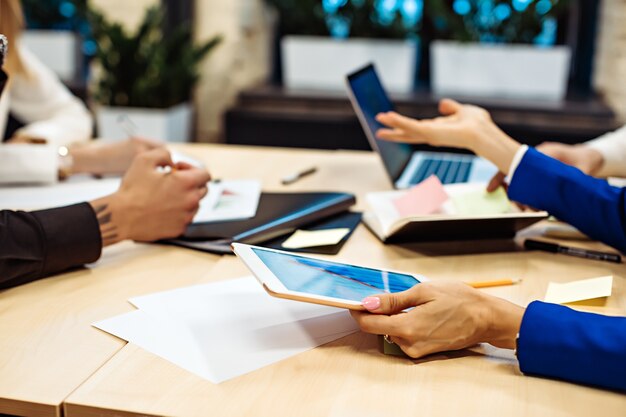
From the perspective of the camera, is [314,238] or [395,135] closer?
[314,238]

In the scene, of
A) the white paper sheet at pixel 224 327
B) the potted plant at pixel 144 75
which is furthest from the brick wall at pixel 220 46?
the white paper sheet at pixel 224 327

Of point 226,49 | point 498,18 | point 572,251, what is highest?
point 498,18

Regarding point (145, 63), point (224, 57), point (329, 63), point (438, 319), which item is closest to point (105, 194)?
point (438, 319)

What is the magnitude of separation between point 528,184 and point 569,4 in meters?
2.11

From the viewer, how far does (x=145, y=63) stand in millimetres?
2992

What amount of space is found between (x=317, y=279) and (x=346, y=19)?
2.52 m

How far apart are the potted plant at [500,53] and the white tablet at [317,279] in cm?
221

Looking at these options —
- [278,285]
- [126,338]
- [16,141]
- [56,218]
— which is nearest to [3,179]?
[16,141]

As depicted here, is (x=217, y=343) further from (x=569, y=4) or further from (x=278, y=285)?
(x=569, y=4)

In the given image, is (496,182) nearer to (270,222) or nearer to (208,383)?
(270,222)

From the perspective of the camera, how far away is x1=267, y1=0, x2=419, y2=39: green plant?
323cm

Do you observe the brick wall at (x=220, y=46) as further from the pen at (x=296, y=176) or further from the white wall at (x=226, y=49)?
the pen at (x=296, y=176)

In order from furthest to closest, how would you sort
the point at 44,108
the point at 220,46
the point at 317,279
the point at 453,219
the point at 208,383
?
1. the point at 220,46
2. the point at 44,108
3. the point at 453,219
4. the point at 317,279
5. the point at 208,383

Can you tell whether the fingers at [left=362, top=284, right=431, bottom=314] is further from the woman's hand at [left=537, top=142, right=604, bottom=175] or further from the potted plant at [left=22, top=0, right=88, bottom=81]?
the potted plant at [left=22, top=0, right=88, bottom=81]
